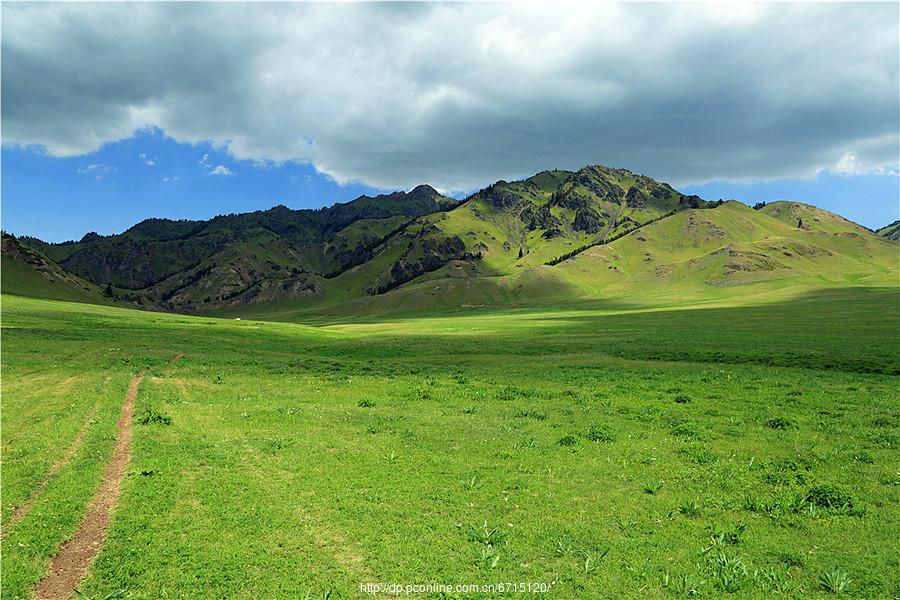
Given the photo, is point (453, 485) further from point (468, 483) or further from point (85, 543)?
point (85, 543)

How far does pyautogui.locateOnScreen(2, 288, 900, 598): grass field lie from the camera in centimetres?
1043

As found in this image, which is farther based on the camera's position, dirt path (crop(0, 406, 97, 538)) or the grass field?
dirt path (crop(0, 406, 97, 538))

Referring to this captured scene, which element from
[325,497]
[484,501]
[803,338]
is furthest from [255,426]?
[803,338]

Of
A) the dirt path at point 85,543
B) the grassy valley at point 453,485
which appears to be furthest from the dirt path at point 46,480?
the dirt path at point 85,543

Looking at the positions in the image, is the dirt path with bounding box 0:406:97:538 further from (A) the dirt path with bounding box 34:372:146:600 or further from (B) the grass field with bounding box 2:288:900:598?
(A) the dirt path with bounding box 34:372:146:600

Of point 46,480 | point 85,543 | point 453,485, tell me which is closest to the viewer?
point 85,543

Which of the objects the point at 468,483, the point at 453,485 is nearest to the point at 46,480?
the point at 453,485

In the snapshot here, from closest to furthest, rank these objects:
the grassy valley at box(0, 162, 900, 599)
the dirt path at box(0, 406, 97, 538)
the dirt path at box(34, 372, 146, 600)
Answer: the dirt path at box(34, 372, 146, 600) < the grassy valley at box(0, 162, 900, 599) < the dirt path at box(0, 406, 97, 538)

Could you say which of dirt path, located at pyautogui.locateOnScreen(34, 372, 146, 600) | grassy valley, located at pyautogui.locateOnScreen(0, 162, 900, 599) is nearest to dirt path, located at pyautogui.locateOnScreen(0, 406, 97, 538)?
grassy valley, located at pyautogui.locateOnScreen(0, 162, 900, 599)

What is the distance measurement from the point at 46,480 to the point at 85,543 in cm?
539

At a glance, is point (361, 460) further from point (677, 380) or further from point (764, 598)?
point (677, 380)

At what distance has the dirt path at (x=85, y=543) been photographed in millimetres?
9766

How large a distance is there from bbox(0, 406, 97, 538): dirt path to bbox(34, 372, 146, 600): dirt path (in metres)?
1.49

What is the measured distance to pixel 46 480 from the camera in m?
14.8
